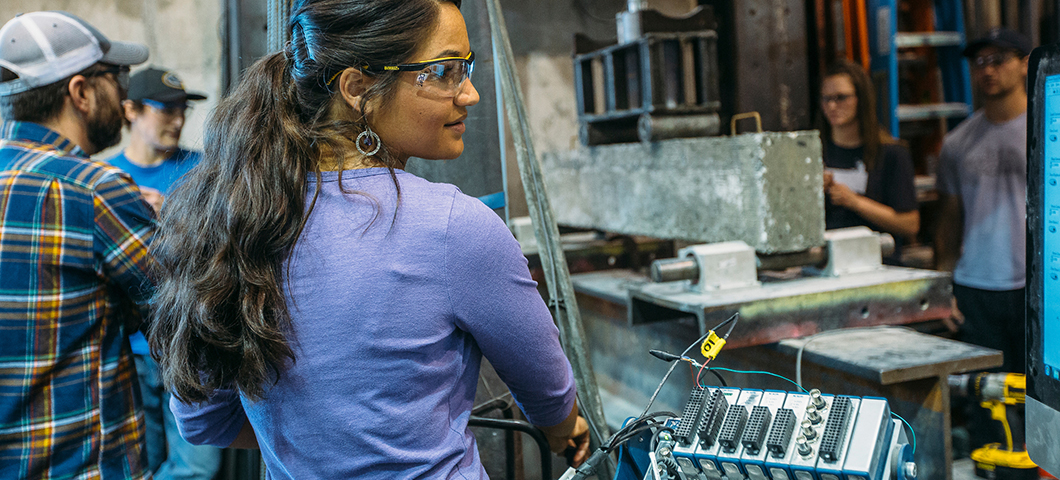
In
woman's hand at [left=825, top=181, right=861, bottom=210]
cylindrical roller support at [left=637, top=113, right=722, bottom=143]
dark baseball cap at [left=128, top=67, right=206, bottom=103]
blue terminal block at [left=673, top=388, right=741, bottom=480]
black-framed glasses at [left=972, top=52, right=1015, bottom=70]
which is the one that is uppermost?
dark baseball cap at [left=128, top=67, right=206, bottom=103]

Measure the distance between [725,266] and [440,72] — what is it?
1475 mm

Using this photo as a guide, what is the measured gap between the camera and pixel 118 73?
199 cm

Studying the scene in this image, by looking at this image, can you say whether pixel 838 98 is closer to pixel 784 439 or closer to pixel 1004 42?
pixel 1004 42

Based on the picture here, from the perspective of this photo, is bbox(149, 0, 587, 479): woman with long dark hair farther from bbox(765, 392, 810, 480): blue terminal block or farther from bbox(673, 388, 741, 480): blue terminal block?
bbox(765, 392, 810, 480): blue terminal block

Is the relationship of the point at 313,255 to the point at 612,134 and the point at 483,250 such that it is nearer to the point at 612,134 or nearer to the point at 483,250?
the point at 483,250

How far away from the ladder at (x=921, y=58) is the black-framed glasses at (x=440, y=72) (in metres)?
3.66

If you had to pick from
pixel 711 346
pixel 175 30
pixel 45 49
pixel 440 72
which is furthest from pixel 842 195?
pixel 175 30

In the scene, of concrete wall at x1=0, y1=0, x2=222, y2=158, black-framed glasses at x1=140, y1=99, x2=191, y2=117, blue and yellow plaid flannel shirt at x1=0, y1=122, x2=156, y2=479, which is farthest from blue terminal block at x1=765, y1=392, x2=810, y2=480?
concrete wall at x1=0, y1=0, x2=222, y2=158

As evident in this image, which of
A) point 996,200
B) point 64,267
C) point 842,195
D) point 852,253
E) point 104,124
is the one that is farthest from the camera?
point 996,200

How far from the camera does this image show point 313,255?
1031 millimetres

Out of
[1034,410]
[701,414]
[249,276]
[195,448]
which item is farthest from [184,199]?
[195,448]

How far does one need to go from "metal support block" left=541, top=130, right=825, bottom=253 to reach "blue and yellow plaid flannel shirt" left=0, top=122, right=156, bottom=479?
1723mm

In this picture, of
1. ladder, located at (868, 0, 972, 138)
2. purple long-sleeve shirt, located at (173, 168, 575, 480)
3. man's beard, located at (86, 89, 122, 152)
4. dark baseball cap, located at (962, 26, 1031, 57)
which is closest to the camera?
purple long-sleeve shirt, located at (173, 168, 575, 480)

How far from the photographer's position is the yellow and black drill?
1638mm
